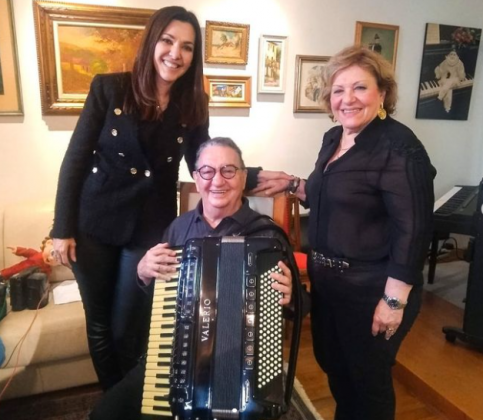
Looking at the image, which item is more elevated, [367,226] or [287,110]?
[287,110]

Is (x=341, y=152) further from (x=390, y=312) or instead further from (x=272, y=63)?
(x=272, y=63)

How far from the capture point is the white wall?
2.36m

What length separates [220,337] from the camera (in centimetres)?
114

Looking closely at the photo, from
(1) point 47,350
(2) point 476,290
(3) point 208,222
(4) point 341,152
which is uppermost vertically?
(4) point 341,152

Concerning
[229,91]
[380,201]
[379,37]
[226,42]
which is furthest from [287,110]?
[380,201]

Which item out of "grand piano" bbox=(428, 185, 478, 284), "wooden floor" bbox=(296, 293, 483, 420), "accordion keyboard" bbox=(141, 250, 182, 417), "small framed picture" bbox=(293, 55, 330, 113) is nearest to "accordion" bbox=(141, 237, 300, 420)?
"accordion keyboard" bbox=(141, 250, 182, 417)

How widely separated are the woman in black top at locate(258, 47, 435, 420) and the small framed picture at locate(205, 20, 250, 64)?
1.40 m

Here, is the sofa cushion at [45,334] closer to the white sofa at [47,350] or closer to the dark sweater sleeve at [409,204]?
the white sofa at [47,350]

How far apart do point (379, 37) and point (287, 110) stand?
89cm

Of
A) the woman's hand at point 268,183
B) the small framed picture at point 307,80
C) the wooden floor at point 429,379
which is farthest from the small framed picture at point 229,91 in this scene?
the wooden floor at point 429,379

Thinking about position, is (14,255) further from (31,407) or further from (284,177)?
(284,177)

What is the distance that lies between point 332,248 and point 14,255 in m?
1.77

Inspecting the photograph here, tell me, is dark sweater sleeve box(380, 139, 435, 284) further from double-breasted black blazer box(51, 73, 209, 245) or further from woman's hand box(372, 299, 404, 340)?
double-breasted black blazer box(51, 73, 209, 245)

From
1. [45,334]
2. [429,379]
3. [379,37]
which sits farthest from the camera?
[379,37]
